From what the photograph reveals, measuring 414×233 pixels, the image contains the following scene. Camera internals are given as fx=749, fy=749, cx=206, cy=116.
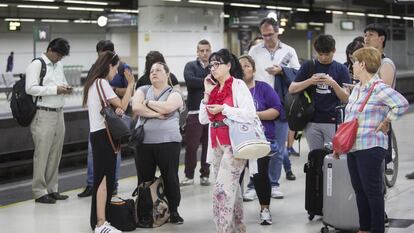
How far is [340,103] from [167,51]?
16.2 metres

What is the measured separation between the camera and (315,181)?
6902 mm

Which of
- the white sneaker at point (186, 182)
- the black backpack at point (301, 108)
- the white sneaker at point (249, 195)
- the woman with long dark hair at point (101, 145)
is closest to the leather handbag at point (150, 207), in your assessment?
the woman with long dark hair at point (101, 145)

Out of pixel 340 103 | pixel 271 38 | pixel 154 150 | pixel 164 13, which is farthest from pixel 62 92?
pixel 164 13

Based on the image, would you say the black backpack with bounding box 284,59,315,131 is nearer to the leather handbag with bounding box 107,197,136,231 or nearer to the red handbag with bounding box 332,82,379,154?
the red handbag with bounding box 332,82,379,154

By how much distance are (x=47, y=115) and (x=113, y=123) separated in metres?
2.05

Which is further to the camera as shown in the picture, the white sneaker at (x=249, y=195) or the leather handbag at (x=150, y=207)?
the white sneaker at (x=249, y=195)

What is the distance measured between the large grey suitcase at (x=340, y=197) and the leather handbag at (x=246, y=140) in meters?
0.73

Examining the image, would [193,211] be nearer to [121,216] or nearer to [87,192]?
[121,216]

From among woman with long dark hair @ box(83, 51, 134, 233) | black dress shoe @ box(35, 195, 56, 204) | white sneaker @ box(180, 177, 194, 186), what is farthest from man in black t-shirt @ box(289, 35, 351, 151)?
black dress shoe @ box(35, 195, 56, 204)

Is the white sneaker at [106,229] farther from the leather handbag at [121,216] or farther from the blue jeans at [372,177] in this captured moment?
the blue jeans at [372,177]

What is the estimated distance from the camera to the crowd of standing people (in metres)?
5.82

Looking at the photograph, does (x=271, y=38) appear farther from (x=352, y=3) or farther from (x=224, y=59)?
(x=352, y=3)

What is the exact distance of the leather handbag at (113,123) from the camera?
6625 mm

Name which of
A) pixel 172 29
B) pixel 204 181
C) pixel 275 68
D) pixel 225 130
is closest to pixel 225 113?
pixel 225 130
